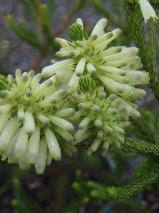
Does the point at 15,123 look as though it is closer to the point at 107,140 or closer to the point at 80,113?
the point at 80,113

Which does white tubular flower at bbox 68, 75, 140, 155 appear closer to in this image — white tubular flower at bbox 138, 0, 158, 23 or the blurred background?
white tubular flower at bbox 138, 0, 158, 23

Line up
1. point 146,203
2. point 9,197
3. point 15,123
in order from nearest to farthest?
point 15,123 → point 146,203 → point 9,197

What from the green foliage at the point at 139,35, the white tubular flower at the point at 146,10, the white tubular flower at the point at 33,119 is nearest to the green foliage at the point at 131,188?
the white tubular flower at the point at 33,119

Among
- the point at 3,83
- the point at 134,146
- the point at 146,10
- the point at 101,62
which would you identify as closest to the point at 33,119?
the point at 3,83

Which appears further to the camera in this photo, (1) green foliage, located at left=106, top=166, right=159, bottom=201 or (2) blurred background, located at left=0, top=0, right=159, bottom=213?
(2) blurred background, located at left=0, top=0, right=159, bottom=213

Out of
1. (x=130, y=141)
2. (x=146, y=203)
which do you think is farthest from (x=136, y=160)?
(x=130, y=141)

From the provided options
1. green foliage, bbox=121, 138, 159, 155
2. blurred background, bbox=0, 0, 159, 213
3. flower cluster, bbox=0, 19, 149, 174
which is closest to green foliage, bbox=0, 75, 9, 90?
flower cluster, bbox=0, 19, 149, 174

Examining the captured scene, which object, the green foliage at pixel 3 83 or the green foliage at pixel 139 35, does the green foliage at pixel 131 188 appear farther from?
the green foliage at pixel 3 83

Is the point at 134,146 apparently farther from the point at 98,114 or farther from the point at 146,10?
the point at 146,10
